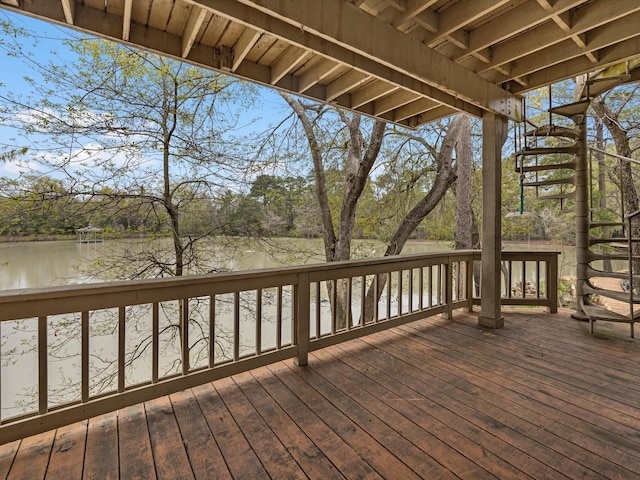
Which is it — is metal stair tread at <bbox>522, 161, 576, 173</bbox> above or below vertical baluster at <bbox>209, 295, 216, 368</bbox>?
above

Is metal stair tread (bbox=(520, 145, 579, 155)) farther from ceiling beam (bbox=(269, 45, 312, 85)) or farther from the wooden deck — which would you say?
ceiling beam (bbox=(269, 45, 312, 85))

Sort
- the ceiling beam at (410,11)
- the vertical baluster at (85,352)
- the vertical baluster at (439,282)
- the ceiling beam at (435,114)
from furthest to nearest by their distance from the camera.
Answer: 1. the vertical baluster at (439,282)
2. the ceiling beam at (435,114)
3. the ceiling beam at (410,11)
4. the vertical baluster at (85,352)

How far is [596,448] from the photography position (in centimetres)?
171

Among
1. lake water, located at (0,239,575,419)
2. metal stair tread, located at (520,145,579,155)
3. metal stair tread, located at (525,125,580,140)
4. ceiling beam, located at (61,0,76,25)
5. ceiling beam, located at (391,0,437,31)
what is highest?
ceiling beam, located at (391,0,437,31)

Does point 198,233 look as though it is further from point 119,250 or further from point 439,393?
point 439,393

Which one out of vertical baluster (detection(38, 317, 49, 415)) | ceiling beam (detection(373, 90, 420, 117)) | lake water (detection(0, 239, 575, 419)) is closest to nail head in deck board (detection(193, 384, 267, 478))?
vertical baluster (detection(38, 317, 49, 415))

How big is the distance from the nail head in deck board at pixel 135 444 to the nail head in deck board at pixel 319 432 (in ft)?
2.61

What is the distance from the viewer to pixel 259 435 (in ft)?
6.00

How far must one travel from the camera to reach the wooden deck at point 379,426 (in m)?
1.58

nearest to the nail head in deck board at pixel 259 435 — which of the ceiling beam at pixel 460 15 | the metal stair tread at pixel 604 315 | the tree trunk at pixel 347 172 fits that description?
the ceiling beam at pixel 460 15

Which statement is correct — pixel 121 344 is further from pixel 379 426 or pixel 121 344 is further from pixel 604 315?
pixel 604 315

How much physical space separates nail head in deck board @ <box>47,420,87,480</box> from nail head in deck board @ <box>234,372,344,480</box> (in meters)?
0.95

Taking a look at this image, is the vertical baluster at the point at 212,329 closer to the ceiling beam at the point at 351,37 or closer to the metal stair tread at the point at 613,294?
the ceiling beam at the point at 351,37

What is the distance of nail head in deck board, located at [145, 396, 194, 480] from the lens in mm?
1545
